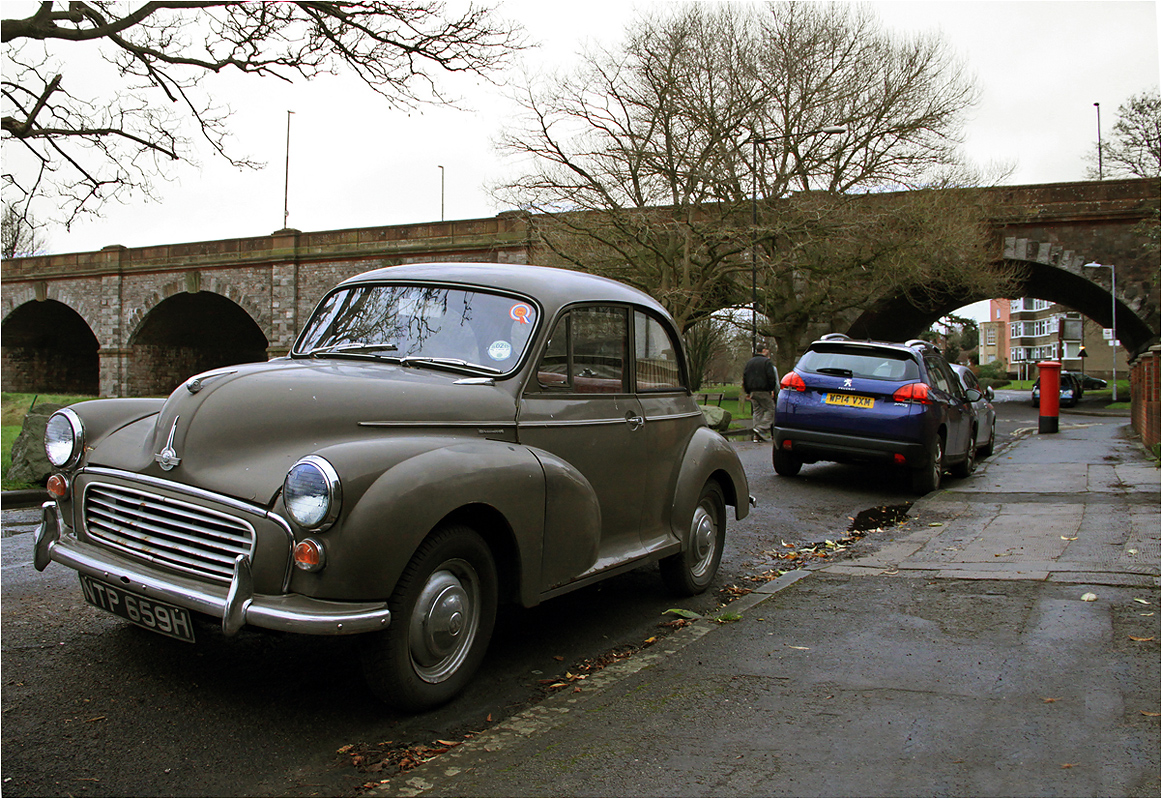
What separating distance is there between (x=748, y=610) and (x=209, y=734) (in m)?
2.97

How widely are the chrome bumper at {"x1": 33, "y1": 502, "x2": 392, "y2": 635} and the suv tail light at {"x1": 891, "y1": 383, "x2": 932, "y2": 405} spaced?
26.0ft

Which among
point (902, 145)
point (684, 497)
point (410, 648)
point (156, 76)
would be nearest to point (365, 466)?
point (410, 648)

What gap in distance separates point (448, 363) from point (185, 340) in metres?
51.2

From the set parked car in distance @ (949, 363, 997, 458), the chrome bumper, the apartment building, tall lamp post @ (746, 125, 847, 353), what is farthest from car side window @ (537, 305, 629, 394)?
the apartment building

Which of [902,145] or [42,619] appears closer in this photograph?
[42,619]

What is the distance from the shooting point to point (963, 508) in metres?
Result: 9.08

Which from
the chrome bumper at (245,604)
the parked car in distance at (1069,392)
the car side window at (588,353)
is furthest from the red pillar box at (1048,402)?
the parked car in distance at (1069,392)

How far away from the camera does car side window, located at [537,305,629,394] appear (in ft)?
14.3

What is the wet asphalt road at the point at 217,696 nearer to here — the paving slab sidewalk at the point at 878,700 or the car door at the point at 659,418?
the paving slab sidewalk at the point at 878,700

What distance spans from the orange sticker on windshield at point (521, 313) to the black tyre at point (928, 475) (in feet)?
22.6

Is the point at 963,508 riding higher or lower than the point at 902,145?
lower

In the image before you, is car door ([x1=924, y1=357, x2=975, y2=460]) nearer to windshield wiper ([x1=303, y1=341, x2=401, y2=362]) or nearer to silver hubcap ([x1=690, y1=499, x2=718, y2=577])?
silver hubcap ([x1=690, y1=499, x2=718, y2=577])

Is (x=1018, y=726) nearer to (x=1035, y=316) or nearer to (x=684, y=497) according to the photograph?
(x=684, y=497)

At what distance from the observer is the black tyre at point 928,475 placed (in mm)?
9938
